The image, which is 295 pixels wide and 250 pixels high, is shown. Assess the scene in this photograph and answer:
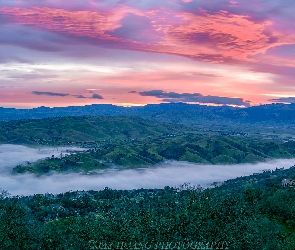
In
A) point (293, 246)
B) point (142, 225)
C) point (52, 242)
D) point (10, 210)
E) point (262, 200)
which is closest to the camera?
point (142, 225)

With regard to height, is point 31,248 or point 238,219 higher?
point 238,219

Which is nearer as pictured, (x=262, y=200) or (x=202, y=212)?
(x=202, y=212)

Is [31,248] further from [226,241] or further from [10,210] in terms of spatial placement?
[226,241]

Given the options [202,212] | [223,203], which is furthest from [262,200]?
[202,212]

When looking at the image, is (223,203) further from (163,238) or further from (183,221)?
(163,238)

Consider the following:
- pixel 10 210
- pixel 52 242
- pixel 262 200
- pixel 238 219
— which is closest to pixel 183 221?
pixel 238 219

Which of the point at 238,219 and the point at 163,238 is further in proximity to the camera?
the point at 238,219

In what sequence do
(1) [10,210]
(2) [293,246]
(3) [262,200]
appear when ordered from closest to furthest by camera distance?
Answer: (2) [293,246] < (1) [10,210] < (3) [262,200]

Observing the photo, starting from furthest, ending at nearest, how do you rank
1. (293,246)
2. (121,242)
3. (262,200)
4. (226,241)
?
1. (262,200)
2. (293,246)
3. (226,241)
4. (121,242)

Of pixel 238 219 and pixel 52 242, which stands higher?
pixel 238 219
